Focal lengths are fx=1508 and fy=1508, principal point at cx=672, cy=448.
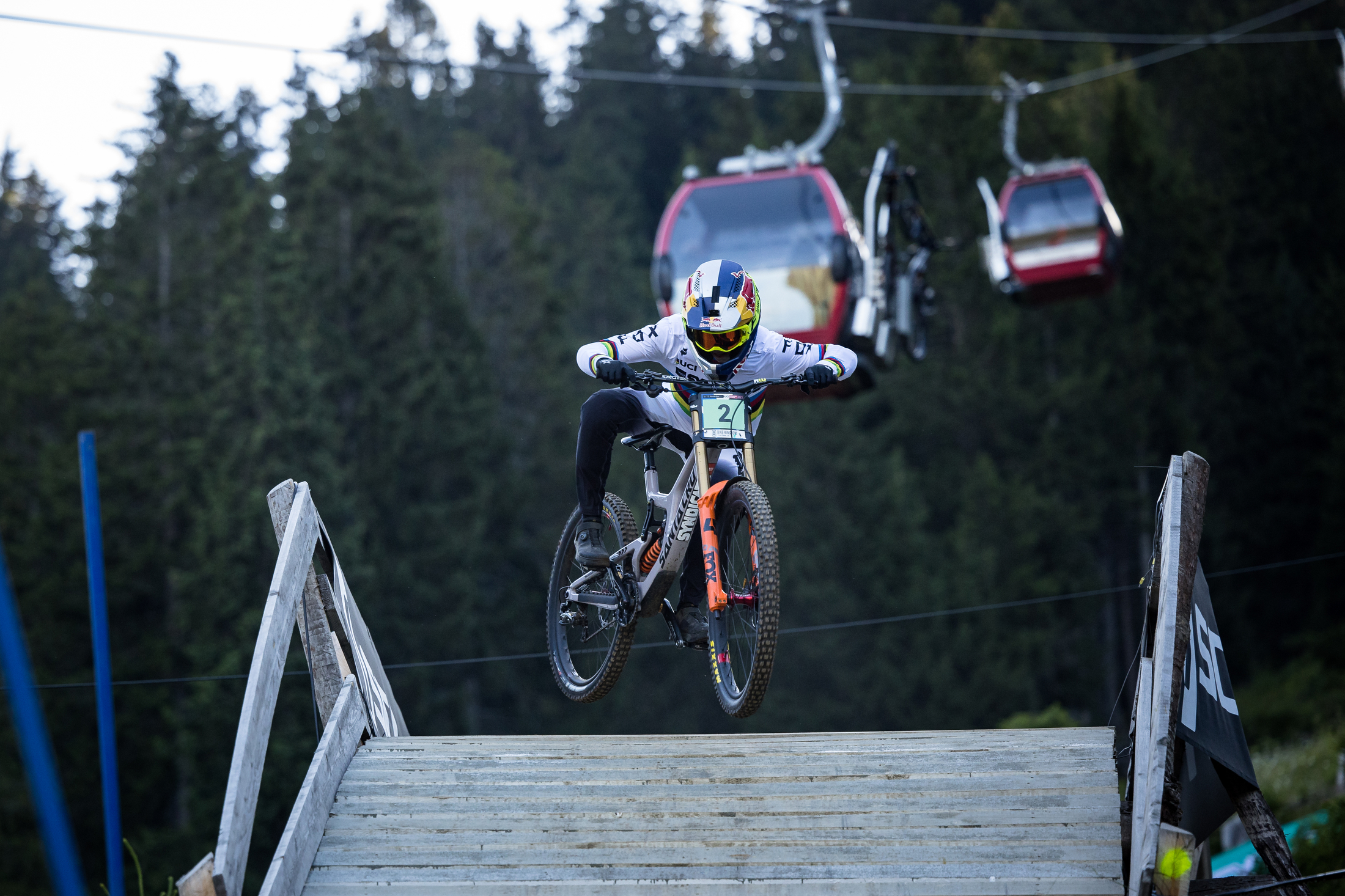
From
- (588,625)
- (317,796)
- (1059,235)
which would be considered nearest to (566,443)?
→ (1059,235)

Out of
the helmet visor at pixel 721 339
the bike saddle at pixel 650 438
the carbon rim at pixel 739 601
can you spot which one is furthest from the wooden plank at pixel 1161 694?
the bike saddle at pixel 650 438

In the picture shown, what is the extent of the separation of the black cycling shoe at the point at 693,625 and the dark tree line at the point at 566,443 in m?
24.1

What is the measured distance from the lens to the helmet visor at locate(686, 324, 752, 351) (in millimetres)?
5895

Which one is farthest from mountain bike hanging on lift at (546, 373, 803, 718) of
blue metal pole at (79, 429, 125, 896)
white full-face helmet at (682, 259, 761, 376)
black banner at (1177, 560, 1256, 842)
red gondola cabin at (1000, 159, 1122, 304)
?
red gondola cabin at (1000, 159, 1122, 304)

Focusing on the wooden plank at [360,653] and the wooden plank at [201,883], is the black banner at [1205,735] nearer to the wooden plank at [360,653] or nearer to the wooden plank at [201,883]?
the wooden plank at [201,883]

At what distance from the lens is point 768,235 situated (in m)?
13.9

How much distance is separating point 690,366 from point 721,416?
1.05 ft

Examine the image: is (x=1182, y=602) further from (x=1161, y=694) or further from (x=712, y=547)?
(x=712, y=547)

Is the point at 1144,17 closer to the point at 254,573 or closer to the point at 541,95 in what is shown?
the point at 541,95

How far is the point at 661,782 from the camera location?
4.63 m

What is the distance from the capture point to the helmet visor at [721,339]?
589 centimetres

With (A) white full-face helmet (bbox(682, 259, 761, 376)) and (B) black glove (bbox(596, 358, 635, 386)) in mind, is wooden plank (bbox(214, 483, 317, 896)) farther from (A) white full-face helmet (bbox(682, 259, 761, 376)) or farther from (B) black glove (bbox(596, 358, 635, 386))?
(A) white full-face helmet (bbox(682, 259, 761, 376))

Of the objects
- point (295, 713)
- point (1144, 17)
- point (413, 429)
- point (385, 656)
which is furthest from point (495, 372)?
point (1144, 17)

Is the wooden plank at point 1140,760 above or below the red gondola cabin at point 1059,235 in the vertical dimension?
below
